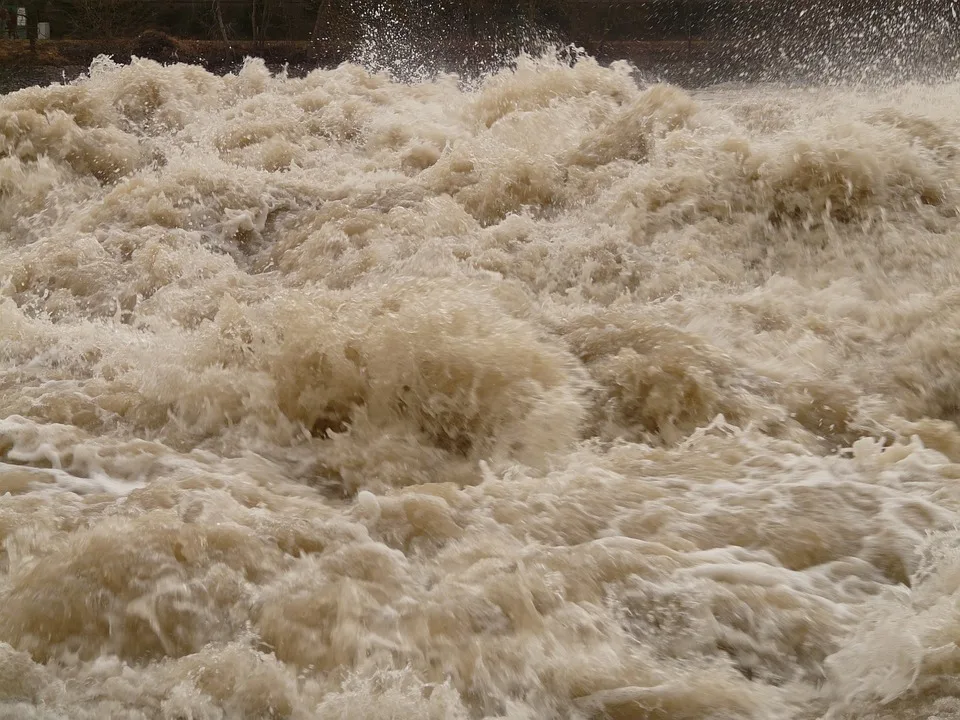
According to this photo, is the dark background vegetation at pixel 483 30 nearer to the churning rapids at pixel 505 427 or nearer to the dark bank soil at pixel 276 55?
the dark bank soil at pixel 276 55

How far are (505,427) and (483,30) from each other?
7.16 meters

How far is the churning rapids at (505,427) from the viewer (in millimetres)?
1217

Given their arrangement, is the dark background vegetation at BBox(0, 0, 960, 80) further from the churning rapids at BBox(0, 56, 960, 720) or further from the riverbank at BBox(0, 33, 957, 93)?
the churning rapids at BBox(0, 56, 960, 720)

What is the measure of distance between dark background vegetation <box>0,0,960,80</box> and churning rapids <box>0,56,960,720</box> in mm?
3894

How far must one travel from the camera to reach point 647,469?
1742 mm

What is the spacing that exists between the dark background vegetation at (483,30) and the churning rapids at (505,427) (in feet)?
12.8

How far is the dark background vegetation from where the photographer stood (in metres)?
7.54

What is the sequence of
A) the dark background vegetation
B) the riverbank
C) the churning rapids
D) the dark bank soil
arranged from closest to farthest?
1. the churning rapids
2. the riverbank
3. the dark background vegetation
4. the dark bank soil

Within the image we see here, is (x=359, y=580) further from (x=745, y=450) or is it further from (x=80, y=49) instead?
(x=80, y=49)

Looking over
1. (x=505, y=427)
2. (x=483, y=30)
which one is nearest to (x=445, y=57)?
(x=483, y=30)

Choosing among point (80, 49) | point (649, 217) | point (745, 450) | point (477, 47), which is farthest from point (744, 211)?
point (80, 49)

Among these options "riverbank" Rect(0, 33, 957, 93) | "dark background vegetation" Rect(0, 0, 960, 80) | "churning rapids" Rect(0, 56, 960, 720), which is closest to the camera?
"churning rapids" Rect(0, 56, 960, 720)

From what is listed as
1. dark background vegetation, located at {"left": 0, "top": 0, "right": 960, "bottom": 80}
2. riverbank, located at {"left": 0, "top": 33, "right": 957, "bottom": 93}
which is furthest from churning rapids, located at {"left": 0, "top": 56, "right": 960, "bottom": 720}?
dark background vegetation, located at {"left": 0, "top": 0, "right": 960, "bottom": 80}

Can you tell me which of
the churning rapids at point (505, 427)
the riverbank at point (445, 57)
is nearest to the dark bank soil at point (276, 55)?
the riverbank at point (445, 57)
